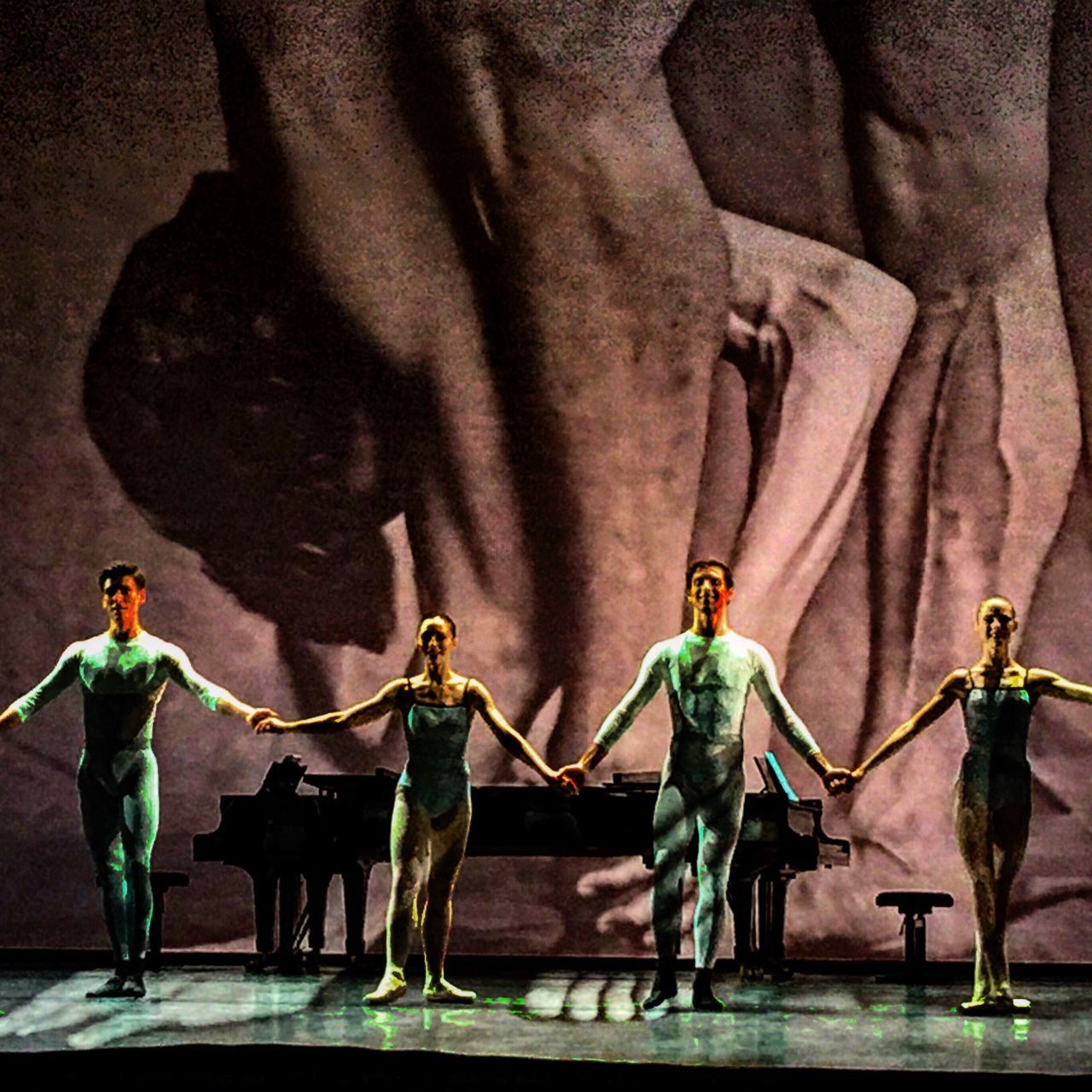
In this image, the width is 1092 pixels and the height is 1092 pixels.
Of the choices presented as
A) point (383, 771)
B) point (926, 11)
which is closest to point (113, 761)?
point (383, 771)

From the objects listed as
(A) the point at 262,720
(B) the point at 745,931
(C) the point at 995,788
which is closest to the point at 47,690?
(A) the point at 262,720

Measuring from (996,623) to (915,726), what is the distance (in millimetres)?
481

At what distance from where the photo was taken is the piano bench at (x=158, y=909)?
8.27m

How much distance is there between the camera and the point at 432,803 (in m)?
6.64

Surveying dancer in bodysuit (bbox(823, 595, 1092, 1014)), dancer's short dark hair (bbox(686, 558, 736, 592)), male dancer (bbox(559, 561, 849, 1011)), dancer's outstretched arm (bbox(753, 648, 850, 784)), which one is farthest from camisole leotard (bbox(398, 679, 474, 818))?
dancer in bodysuit (bbox(823, 595, 1092, 1014))

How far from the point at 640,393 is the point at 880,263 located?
4.16ft

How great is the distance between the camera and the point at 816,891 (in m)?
8.91

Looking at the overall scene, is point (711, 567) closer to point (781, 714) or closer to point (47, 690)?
point (781, 714)

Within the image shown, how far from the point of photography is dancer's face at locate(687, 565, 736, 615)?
6641 millimetres

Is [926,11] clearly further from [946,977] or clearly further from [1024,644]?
[946,977]

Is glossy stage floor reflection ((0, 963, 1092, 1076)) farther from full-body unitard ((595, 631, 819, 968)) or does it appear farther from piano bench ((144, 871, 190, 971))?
piano bench ((144, 871, 190, 971))

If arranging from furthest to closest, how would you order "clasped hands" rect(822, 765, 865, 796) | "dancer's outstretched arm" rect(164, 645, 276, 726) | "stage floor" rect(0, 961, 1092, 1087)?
"dancer's outstretched arm" rect(164, 645, 276, 726) → "clasped hands" rect(822, 765, 865, 796) → "stage floor" rect(0, 961, 1092, 1087)

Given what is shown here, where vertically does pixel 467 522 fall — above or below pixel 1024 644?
above

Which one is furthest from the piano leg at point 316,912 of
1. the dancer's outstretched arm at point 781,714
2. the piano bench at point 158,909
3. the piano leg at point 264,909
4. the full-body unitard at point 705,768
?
the dancer's outstretched arm at point 781,714
